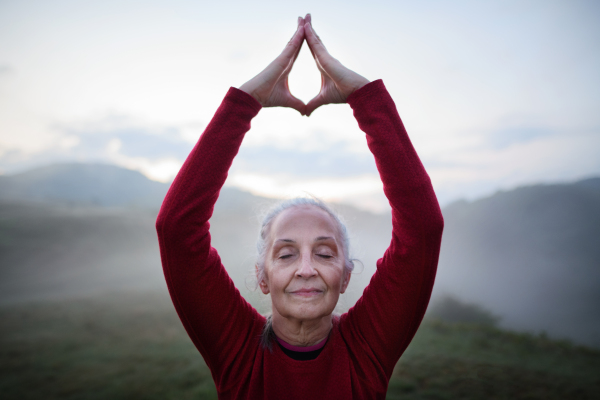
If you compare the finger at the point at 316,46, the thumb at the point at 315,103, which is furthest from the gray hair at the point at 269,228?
the finger at the point at 316,46

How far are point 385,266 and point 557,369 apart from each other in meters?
7.95

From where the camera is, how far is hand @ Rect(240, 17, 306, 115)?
5.05 ft

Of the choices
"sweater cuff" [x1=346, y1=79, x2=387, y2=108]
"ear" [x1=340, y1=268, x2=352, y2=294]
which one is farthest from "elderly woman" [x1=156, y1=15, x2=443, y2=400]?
"ear" [x1=340, y1=268, x2=352, y2=294]

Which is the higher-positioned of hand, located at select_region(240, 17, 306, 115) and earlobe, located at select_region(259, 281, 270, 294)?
hand, located at select_region(240, 17, 306, 115)

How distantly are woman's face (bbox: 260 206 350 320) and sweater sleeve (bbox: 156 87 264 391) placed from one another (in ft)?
0.94

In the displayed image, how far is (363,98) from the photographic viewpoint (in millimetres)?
1478

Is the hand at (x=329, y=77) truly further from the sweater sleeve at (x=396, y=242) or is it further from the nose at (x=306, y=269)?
the nose at (x=306, y=269)

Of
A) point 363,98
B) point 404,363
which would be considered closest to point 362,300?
point 363,98

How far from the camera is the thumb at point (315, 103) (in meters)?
1.79

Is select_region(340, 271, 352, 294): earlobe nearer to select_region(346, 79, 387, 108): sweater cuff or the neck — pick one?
the neck

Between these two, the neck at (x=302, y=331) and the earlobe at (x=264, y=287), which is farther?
the earlobe at (x=264, y=287)

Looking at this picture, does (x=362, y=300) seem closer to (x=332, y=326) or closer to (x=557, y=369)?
(x=332, y=326)

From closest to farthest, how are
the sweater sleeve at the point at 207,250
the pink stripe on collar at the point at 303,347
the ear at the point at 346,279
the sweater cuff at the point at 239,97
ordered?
the sweater sleeve at the point at 207,250 → the sweater cuff at the point at 239,97 → the pink stripe on collar at the point at 303,347 → the ear at the point at 346,279

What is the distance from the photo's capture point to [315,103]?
6.00ft
